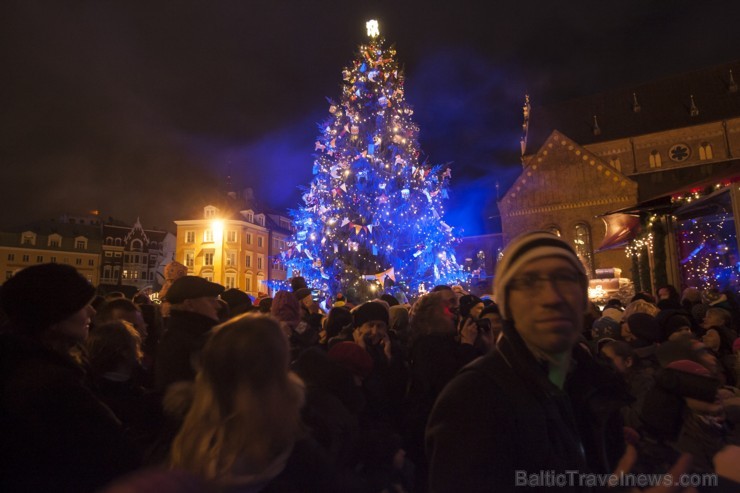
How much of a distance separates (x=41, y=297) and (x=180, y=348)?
943 mm

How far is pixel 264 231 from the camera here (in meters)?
56.3

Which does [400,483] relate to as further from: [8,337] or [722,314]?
[722,314]

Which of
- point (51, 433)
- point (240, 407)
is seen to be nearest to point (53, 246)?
point (51, 433)

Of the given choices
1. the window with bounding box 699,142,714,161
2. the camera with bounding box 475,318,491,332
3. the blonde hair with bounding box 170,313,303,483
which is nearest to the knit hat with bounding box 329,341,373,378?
the blonde hair with bounding box 170,313,303,483

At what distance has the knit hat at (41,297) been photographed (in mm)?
2311

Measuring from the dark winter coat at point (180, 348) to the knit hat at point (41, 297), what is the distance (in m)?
0.71

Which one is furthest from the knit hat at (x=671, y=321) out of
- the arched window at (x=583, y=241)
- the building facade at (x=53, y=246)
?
the building facade at (x=53, y=246)

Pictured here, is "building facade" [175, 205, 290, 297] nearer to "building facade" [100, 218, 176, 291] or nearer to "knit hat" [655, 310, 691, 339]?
"building facade" [100, 218, 176, 291]

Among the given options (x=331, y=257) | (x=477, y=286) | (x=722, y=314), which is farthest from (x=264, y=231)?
(x=722, y=314)

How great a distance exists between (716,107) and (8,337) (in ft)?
152

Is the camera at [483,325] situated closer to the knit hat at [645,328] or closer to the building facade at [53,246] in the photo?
the knit hat at [645,328]

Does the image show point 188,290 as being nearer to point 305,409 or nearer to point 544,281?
point 305,409

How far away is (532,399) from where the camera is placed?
154cm

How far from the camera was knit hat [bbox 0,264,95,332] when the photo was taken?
231 cm
